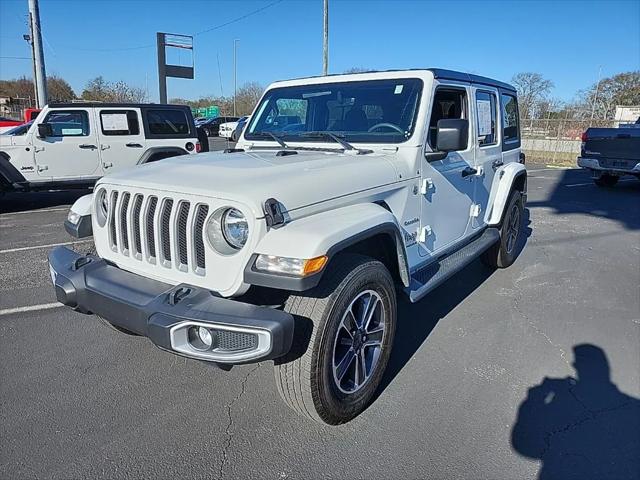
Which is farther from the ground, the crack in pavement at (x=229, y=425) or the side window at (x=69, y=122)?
the side window at (x=69, y=122)

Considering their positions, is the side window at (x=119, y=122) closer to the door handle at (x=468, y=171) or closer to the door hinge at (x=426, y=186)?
the door handle at (x=468, y=171)

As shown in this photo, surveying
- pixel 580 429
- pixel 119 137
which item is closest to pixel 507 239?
pixel 580 429

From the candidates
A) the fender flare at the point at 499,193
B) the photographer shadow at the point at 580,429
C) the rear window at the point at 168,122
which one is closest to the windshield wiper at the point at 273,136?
the fender flare at the point at 499,193

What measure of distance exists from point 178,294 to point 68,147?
25.8 ft

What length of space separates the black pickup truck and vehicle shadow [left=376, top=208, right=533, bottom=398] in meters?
8.39

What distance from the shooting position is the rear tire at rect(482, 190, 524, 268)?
17.4ft

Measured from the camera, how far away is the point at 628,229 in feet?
26.4

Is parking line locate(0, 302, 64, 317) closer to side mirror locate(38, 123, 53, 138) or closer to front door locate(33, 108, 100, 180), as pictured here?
front door locate(33, 108, 100, 180)

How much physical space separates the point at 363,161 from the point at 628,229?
709cm

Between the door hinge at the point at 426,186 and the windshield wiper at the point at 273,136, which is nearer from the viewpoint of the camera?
the door hinge at the point at 426,186

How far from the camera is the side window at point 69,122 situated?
8.66 meters

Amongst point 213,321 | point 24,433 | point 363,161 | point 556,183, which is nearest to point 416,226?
point 363,161

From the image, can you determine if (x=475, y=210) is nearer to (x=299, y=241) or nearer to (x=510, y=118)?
(x=510, y=118)

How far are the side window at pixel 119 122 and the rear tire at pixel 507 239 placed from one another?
7270 millimetres
